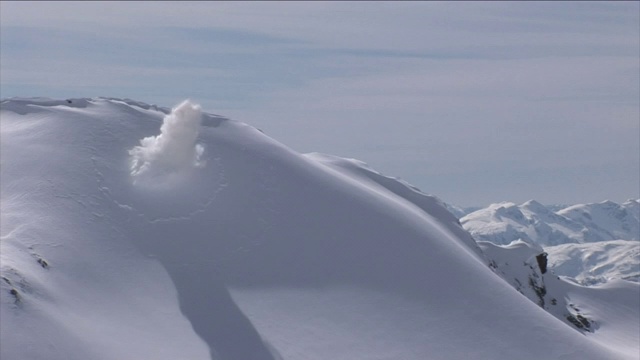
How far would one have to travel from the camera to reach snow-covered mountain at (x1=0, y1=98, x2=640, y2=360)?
54438 mm

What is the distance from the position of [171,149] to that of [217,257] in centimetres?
1156

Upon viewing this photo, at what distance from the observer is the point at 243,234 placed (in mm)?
67688

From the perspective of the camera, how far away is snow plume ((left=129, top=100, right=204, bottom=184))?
234ft

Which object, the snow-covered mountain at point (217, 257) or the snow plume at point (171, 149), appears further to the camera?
the snow plume at point (171, 149)

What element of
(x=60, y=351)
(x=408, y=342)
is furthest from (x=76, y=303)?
(x=408, y=342)

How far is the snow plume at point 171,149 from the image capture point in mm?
71250

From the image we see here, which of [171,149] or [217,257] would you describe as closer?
[217,257]

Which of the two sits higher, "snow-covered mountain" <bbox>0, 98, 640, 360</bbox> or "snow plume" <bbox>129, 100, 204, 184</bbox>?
"snow plume" <bbox>129, 100, 204, 184</bbox>

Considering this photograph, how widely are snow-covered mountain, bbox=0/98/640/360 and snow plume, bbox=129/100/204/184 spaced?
13 centimetres

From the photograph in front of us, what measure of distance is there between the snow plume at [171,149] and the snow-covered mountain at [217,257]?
0.13 meters

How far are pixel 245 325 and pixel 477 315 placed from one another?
16.0m

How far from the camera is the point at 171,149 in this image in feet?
240

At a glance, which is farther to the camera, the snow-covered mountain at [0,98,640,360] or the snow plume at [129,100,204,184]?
the snow plume at [129,100,204,184]

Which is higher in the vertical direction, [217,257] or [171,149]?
[171,149]
